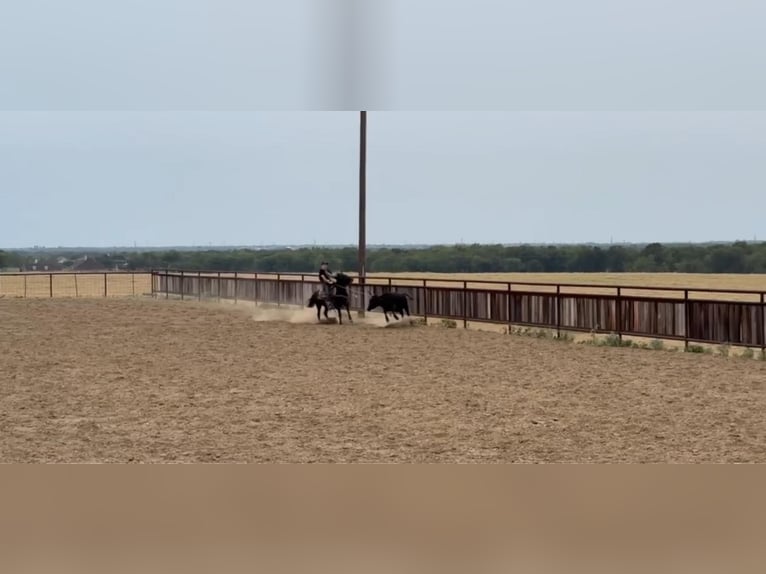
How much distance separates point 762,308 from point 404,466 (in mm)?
12196

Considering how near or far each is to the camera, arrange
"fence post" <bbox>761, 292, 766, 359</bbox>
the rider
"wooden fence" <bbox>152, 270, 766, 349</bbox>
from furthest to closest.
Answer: the rider < "wooden fence" <bbox>152, 270, 766, 349</bbox> < "fence post" <bbox>761, 292, 766, 359</bbox>

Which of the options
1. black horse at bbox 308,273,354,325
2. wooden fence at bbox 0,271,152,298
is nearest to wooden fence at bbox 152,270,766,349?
black horse at bbox 308,273,354,325

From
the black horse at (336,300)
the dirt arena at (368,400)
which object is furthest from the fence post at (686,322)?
the black horse at (336,300)

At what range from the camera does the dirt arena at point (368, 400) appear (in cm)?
741

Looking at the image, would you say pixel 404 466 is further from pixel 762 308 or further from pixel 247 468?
pixel 762 308

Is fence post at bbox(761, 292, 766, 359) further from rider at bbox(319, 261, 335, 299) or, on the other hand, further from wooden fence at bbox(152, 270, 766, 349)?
rider at bbox(319, 261, 335, 299)

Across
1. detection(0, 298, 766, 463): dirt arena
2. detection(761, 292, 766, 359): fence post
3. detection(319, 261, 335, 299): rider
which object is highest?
detection(319, 261, 335, 299): rider

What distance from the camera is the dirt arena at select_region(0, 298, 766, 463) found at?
7.41 m

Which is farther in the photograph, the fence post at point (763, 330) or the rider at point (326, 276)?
the rider at point (326, 276)

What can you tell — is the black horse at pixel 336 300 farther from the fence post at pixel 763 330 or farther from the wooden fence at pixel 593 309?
the fence post at pixel 763 330

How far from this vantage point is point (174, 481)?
175 cm

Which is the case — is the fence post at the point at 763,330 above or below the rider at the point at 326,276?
below

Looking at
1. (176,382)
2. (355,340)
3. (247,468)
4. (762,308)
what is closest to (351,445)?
→ (176,382)

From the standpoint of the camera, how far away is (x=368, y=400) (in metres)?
9.95
